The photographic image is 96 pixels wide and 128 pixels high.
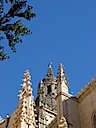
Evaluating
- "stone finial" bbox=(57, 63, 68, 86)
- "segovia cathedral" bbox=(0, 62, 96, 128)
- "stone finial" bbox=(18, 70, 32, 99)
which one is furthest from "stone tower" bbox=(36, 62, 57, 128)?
"stone finial" bbox=(18, 70, 32, 99)

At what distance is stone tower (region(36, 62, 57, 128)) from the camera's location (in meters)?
32.5

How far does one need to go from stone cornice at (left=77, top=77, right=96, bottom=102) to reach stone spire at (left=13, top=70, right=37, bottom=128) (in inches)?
266

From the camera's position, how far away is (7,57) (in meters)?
9.71

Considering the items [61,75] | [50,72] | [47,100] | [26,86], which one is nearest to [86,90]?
[61,75]

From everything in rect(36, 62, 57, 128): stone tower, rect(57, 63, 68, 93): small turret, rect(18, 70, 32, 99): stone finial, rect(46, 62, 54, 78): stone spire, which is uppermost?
rect(46, 62, 54, 78): stone spire

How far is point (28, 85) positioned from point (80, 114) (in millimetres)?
6974

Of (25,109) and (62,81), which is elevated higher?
(62,81)

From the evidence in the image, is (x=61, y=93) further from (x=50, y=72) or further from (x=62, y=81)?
(x=50, y=72)

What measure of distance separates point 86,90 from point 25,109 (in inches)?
334

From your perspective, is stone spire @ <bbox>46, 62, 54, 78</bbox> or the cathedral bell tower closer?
the cathedral bell tower

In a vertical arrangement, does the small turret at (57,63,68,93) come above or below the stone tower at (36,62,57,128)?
below

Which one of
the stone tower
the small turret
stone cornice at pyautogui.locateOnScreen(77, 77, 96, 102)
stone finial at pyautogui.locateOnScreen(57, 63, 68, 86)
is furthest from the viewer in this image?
the stone tower

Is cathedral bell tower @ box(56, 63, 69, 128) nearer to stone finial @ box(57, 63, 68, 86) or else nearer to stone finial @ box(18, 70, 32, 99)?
stone finial @ box(57, 63, 68, 86)

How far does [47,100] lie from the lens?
134 ft
